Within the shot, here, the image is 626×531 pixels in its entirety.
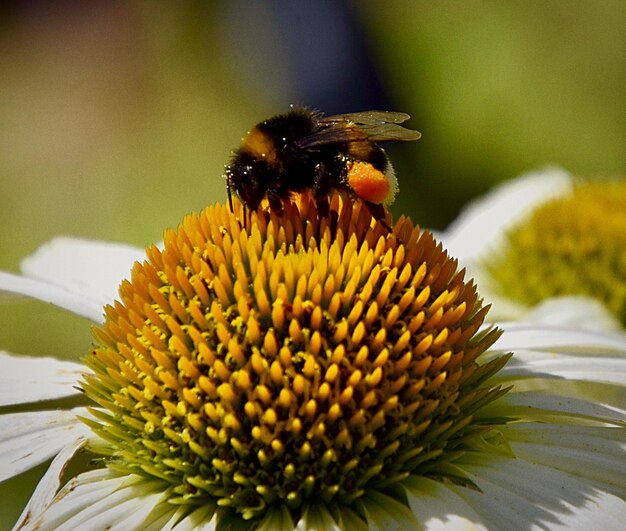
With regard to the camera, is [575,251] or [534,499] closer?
[534,499]

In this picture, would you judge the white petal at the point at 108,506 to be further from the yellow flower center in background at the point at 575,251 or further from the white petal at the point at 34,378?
the yellow flower center in background at the point at 575,251

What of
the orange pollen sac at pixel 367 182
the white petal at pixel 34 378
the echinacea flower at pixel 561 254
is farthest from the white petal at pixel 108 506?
the echinacea flower at pixel 561 254

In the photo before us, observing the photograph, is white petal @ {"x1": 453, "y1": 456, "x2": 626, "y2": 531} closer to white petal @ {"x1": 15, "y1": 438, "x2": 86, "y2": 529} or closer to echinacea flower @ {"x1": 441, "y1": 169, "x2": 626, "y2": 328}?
white petal @ {"x1": 15, "y1": 438, "x2": 86, "y2": 529}

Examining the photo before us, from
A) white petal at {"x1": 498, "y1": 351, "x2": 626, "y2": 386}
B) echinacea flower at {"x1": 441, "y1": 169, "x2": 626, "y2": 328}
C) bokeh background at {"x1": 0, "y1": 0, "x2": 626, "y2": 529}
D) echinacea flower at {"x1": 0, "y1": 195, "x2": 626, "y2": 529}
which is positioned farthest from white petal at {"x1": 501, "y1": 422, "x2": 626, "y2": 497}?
bokeh background at {"x1": 0, "y1": 0, "x2": 626, "y2": 529}

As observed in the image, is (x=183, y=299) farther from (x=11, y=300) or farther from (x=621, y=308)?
(x=621, y=308)

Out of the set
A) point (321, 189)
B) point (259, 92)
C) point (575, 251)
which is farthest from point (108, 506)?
point (259, 92)

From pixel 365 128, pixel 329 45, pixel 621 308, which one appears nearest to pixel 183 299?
pixel 365 128

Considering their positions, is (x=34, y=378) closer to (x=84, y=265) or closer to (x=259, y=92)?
(x=84, y=265)
